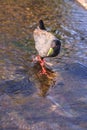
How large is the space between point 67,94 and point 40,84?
2.24ft

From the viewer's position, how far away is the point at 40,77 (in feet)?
27.2

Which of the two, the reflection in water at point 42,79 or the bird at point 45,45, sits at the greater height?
the bird at point 45,45

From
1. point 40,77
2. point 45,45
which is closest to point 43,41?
point 45,45

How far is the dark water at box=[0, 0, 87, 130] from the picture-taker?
6691mm

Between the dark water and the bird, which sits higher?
the bird

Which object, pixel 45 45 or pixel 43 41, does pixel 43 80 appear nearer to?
pixel 45 45

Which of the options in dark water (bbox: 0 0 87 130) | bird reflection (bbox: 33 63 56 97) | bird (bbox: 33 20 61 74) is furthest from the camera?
bird (bbox: 33 20 61 74)

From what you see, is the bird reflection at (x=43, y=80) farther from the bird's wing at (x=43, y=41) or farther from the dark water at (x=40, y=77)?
the bird's wing at (x=43, y=41)

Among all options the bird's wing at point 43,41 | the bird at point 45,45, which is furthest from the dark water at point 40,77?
the bird's wing at point 43,41

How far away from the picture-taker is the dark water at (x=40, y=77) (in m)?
6.69

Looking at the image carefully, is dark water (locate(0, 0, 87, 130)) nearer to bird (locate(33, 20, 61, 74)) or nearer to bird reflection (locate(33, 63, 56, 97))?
bird reflection (locate(33, 63, 56, 97))

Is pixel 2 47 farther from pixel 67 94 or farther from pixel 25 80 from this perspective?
pixel 67 94

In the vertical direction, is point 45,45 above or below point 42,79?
above

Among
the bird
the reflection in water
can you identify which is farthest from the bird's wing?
the reflection in water
